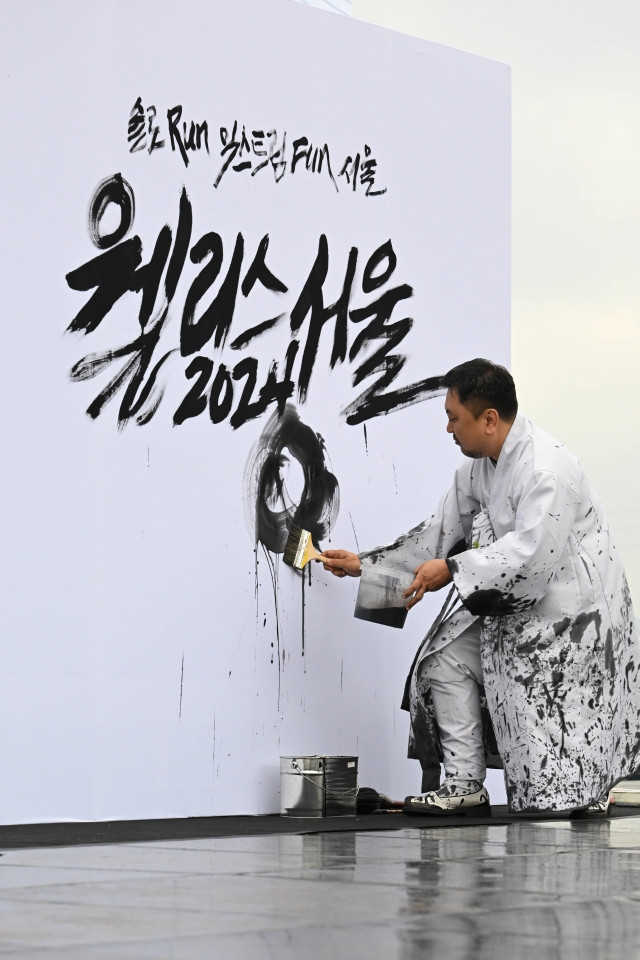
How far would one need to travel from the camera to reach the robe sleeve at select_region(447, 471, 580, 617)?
388 cm

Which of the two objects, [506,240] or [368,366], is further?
[506,240]

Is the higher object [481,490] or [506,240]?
[506,240]

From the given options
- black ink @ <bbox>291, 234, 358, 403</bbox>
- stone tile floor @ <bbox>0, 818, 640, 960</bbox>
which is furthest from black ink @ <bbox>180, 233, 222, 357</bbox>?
stone tile floor @ <bbox>0, 818, 640, 960</bbox>

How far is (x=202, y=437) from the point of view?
13.7 ft

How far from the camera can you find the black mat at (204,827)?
3088mm

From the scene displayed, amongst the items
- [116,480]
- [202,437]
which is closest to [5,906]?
[116,480]

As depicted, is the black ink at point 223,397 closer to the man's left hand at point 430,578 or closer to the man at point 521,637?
the man at point 521,637

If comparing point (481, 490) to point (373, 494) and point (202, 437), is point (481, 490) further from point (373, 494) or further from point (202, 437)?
point (202, 437)

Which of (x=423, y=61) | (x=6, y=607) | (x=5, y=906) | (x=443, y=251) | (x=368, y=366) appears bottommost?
(x=5, y=906)

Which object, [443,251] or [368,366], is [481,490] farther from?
[443,251]

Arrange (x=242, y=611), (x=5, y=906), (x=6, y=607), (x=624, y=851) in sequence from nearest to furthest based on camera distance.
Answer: (x=5, y=906) → (x=624, y=851) → (x=6, y=607) → (x=242, y=611)

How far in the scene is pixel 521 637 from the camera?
396 centimetres

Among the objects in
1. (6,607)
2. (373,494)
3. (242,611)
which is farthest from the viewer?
(373,494)

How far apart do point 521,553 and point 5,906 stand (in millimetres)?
2341
